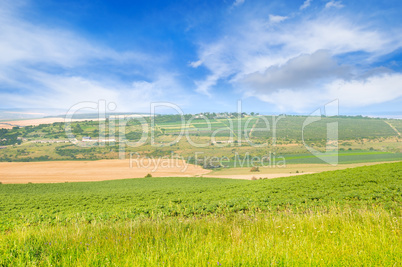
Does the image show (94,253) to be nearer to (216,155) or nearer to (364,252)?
(364,252)

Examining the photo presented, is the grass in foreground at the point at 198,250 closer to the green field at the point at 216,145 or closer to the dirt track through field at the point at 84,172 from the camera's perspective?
the dirt track through field at the point at 84,172

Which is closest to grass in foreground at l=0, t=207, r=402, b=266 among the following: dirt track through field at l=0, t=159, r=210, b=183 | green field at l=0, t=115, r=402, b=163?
dirt track through field at l=0, t=159, r=210, b=183

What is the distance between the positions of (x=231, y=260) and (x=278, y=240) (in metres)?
1.42

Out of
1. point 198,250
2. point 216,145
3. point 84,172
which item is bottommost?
point 84,172

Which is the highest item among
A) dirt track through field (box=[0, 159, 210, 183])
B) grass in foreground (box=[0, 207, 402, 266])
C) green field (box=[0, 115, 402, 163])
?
grass in foreground (box=[0, 207, 402, 266])

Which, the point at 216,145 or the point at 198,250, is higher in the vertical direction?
the point at 198,250

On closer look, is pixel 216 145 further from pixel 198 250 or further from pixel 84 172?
pixel 198 250

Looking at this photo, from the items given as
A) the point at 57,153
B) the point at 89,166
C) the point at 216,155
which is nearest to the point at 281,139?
the point at 216,155

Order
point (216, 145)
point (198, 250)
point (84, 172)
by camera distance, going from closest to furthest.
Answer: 1. point (198, 250)
2. point (84, 172)
3. point (216, 145)

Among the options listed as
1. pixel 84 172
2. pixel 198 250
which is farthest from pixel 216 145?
pixel 198 250

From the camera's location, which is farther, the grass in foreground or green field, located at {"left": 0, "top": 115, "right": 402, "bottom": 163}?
green field, located at {"left": 0, "top": 115, "right": 402, "bottom": 163}

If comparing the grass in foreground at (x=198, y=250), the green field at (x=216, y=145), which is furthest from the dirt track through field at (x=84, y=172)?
the grass in foreground at (x=198, y=250)

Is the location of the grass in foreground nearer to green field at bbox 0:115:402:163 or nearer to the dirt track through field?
the dirt track through field

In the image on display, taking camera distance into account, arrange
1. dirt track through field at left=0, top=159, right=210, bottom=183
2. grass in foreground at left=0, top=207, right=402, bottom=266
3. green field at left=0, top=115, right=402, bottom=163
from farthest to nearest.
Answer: green field at left=0, top=115, right=402, bottom=163 → dirt track through field at left=0, top=159, right=210, bottom=183 → grass in foreground at left=0, top=207, right=402, bottom=266
